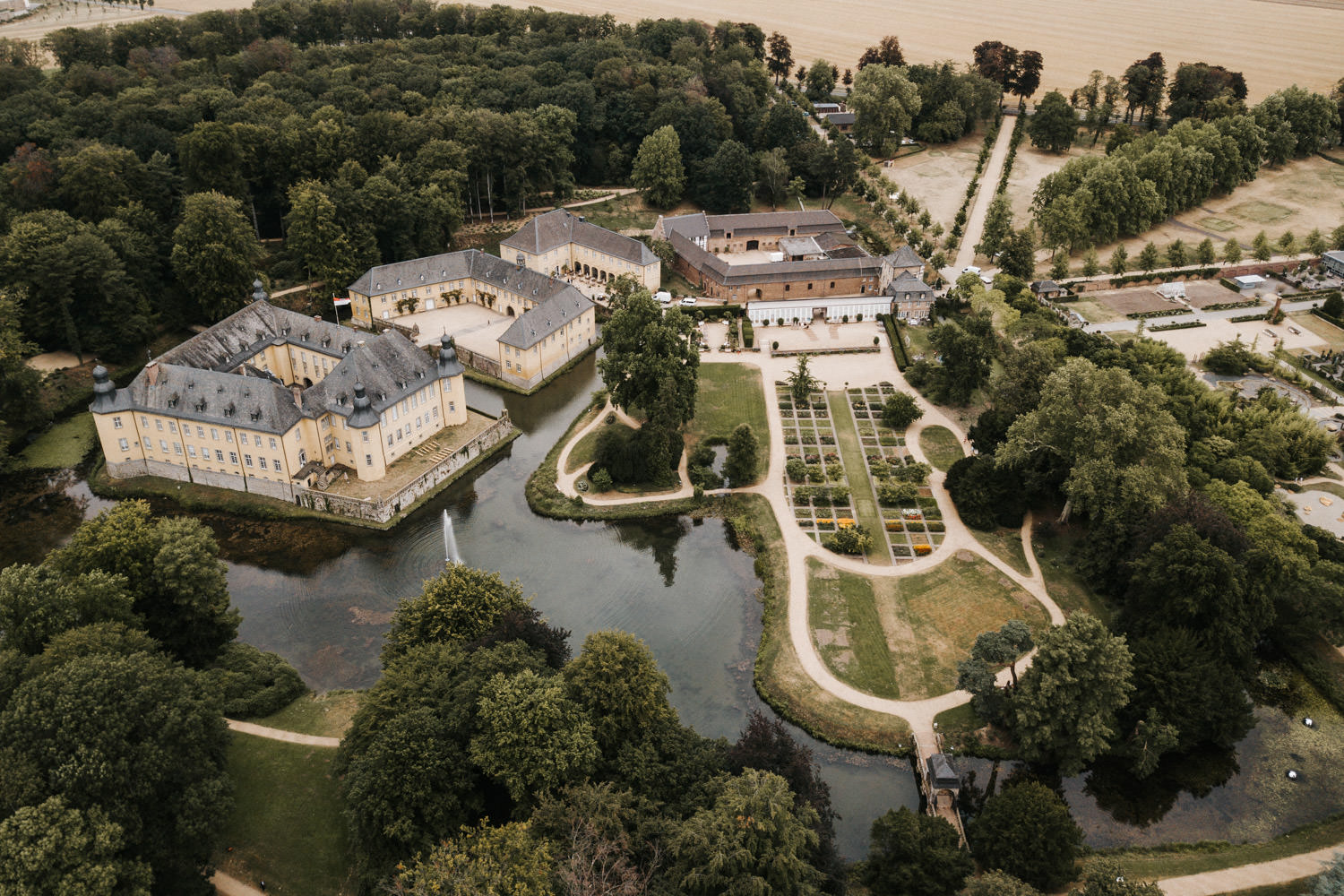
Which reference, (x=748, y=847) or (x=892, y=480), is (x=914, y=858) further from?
(x=892, y=480)

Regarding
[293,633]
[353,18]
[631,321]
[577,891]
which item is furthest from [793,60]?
[577,891]

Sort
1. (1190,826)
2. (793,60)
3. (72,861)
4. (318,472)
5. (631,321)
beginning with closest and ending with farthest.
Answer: (72,861) < (1190,826) < (318,472) < (631,321) < (793,60)

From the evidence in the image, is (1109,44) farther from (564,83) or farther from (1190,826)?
(1190,826)

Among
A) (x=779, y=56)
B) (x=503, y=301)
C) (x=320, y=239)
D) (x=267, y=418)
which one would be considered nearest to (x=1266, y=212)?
(x=779, y=56)

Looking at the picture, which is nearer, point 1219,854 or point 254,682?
point 1219,854

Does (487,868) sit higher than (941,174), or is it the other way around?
(941,174)

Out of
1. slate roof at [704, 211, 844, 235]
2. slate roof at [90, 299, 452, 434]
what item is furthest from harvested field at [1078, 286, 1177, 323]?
slate roof at [90, 299, 452, 434]

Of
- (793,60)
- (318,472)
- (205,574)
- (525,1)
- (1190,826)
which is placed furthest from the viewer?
(525,1)
